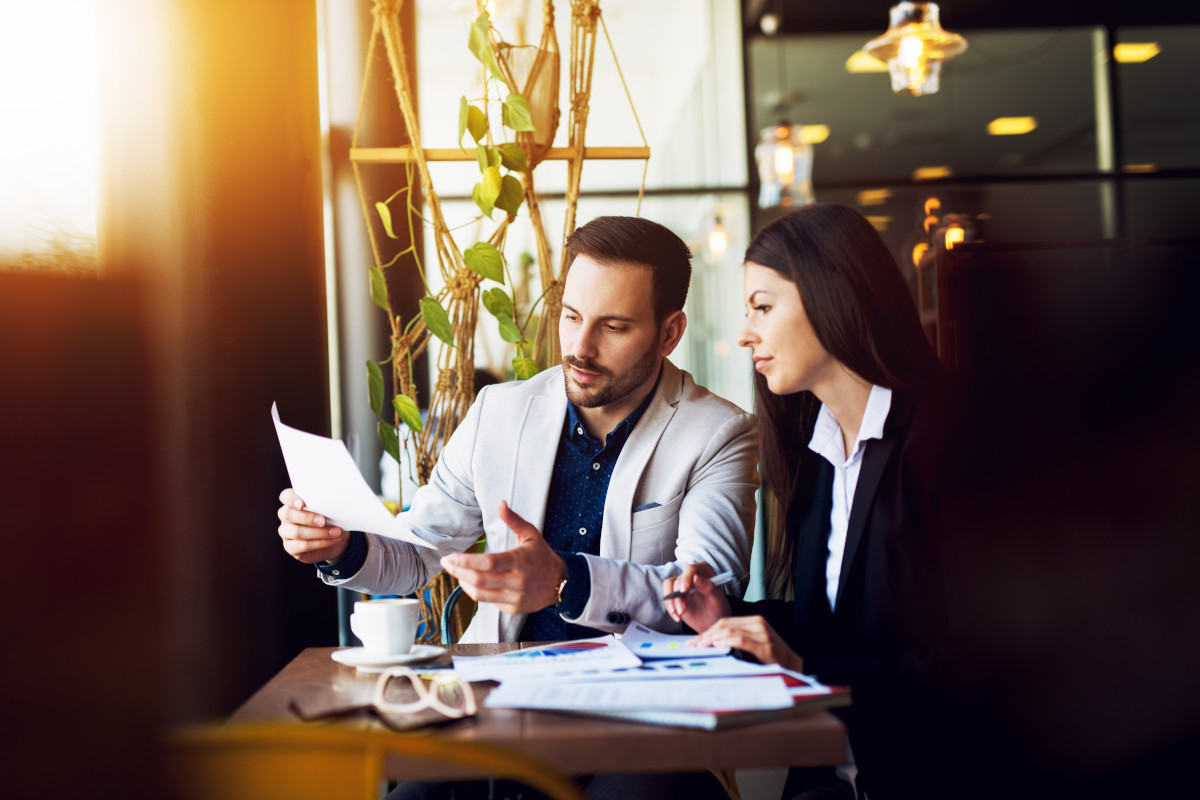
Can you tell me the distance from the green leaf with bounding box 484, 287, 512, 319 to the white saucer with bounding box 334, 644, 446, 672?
3.49 ft

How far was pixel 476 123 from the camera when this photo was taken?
2189 millimetres

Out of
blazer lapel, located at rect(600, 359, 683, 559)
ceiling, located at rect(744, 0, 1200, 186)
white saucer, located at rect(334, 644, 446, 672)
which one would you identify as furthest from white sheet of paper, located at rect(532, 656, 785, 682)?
ceiling, located at rect(744, 0, 1200, 186)

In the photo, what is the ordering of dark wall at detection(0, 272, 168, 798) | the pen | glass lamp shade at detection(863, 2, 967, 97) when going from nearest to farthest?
dark wall at detection(0, 272, 168, 798), the pen, glass lamp shade at detection(863, 2, 967, 97)

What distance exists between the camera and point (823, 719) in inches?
40.0

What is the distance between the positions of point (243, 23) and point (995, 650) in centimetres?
169

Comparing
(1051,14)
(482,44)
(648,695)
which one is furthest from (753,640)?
(1051,14)

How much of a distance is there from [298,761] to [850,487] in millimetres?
1122

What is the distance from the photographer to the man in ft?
5.93

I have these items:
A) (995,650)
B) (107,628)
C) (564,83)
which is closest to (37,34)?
(107,628)

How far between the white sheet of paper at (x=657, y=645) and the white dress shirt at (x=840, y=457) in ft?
1.00

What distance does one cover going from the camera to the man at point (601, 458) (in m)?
1.81

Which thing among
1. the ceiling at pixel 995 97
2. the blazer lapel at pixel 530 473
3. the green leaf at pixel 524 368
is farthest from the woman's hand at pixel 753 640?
the ceiling at pixel 995 97

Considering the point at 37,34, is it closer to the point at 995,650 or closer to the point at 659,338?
the point at 659,338

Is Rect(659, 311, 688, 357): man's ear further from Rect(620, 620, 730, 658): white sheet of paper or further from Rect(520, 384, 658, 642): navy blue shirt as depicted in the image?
Rect(620, 620, 730, 658): white sheet of paper
